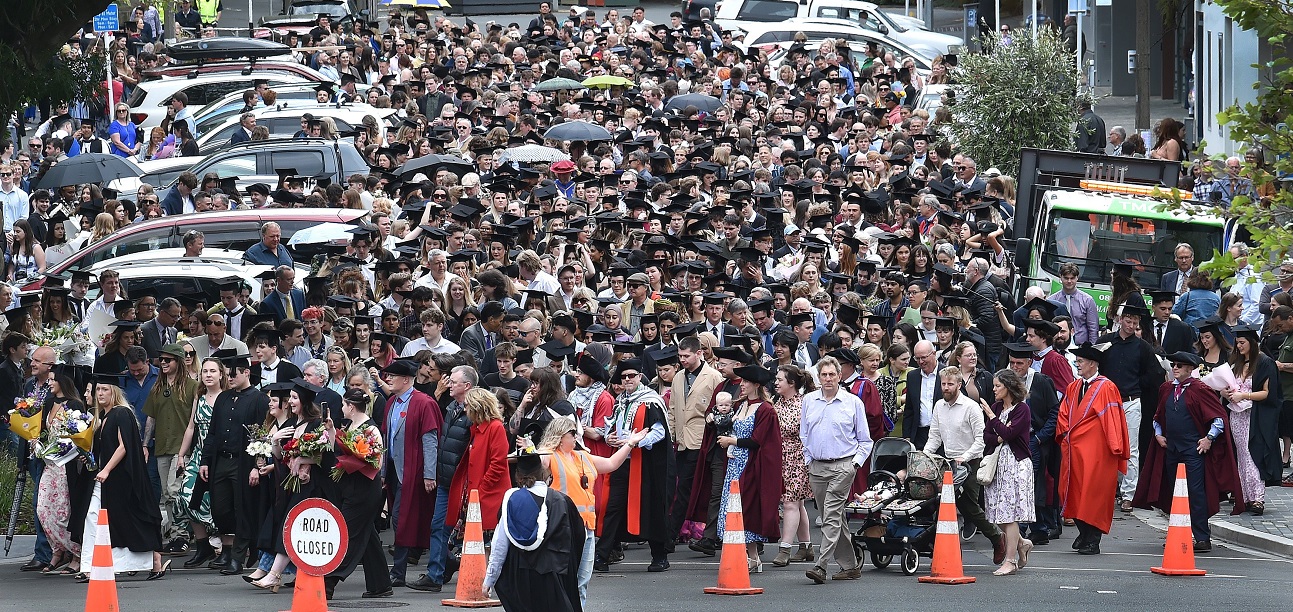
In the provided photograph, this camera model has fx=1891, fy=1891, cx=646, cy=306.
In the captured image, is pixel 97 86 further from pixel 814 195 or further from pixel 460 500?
pixel 814 195

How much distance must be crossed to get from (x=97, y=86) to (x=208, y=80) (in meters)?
17.9

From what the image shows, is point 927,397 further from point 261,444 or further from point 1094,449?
point 261,444

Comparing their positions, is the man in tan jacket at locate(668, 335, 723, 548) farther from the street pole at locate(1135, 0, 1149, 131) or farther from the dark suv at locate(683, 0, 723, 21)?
the dark suv at locate(683, 0, 723, 21)

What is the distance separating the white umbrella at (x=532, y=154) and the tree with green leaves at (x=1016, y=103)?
6948 millimetres

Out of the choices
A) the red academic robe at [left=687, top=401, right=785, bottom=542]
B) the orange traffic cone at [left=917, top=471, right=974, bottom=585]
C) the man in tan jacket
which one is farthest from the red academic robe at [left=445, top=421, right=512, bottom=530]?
the orange traffic cone at [left=917, top=471, right=974, bottom=585]

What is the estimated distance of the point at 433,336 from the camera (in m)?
16.5

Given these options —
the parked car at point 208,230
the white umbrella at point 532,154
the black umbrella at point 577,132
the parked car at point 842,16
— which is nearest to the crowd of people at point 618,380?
the parked car at point 208,230

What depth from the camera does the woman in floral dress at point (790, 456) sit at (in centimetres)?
1449

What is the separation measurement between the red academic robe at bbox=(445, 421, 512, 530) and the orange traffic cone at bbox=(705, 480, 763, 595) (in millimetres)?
1595

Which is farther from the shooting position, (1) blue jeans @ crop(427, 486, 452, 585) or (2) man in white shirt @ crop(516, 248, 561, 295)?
Answer: (2) man in white shirt @ crop(516, 248, 561, 295)

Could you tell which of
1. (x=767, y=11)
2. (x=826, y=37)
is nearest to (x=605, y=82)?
(x=826, y=37)

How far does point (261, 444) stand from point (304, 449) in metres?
0.72

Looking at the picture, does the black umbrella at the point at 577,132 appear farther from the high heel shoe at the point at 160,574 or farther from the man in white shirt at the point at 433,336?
the high heel shoe at the point at 160,574

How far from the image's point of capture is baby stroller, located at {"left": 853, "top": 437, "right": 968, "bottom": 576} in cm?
1389
